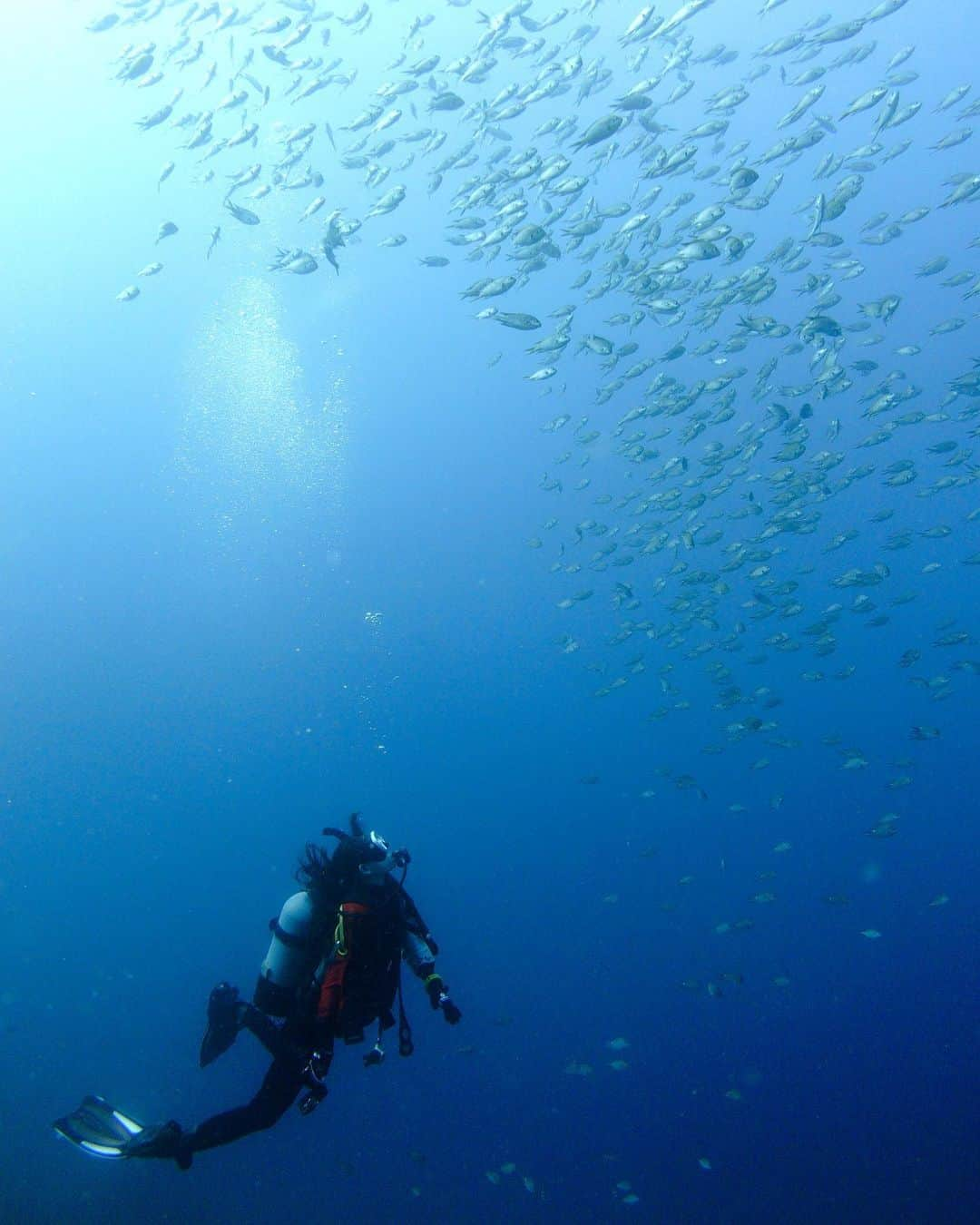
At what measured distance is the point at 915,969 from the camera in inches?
719

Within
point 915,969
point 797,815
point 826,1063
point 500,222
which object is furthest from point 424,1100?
point 797,815

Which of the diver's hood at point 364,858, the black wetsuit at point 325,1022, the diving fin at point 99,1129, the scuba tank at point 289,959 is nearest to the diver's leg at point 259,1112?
the black wetsuit at point 325,1022

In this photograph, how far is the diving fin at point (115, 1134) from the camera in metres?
4.41

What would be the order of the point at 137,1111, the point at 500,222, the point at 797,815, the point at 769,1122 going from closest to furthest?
the point at 500,222, the point at 769,1122, the point at 137,1111, the point at 797,815

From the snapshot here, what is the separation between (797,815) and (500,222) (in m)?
32.4

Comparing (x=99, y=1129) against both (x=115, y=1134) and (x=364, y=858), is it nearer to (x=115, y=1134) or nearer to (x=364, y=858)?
(x=115, y=1134)

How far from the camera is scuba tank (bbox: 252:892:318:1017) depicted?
4.44 m

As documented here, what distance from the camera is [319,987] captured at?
419cm

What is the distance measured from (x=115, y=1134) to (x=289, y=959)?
1954mm

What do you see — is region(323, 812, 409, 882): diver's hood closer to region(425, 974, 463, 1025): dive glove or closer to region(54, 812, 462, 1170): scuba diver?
region(54, 812, 462, 1170): scuba diver

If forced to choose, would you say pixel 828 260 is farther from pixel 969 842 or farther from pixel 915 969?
pixel 969 842

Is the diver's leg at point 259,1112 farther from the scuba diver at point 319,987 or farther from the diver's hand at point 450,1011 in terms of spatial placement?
the diver's hand at point 450,1011

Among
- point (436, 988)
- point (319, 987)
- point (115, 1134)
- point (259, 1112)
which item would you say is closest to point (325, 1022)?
point (319, 987)

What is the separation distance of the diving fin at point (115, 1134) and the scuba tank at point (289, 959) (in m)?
0.93
